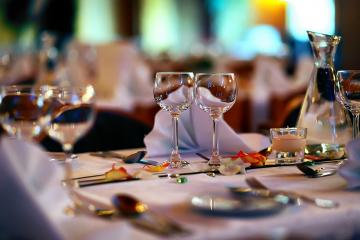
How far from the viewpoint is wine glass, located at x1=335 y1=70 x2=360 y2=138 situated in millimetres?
1583

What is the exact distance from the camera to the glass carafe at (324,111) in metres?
1.71

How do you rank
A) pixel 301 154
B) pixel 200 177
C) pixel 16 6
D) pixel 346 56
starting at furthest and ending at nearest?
pixel 16 6 < pixel 346 56 < pixel 301 154 < pixel 200 177

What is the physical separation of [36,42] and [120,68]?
291 inches

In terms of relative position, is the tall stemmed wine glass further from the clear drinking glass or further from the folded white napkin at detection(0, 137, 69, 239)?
the clear drinking glass

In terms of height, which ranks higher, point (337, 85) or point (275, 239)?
point (337, 85)

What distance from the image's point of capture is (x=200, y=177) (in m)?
1.45

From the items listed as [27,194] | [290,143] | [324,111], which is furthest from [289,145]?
[27,194]

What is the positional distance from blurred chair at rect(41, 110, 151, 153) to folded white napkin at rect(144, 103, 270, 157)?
56 centimetres

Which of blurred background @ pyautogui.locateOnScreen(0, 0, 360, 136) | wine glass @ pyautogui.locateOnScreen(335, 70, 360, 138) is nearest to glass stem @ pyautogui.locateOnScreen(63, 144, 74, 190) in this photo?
wine glass @ pyautogui.locateOnScreen(335, 70, 360, 138)

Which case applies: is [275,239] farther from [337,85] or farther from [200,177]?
[337,85]

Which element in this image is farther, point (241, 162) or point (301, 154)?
point (301, 154)

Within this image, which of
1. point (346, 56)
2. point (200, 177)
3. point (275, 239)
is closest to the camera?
point (275, 239)

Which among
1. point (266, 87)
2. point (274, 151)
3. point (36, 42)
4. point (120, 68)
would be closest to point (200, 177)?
point (274, 151)

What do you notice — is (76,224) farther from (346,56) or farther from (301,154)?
(346,56)
